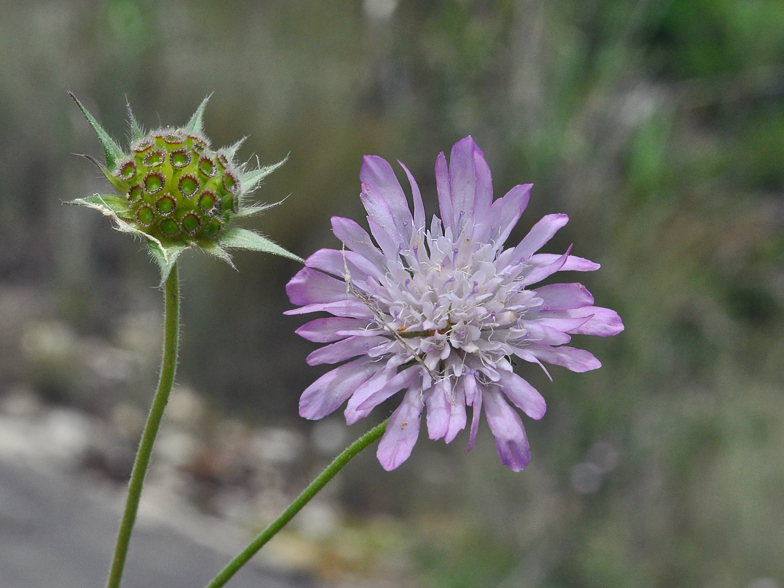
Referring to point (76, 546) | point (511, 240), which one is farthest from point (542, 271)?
point (76, 546)

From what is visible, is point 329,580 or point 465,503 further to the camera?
point 465,503

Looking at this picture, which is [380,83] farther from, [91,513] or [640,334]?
[91,513]

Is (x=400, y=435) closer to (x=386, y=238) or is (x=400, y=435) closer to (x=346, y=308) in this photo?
(x=346, y=308)

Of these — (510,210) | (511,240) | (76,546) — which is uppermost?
(511,240)

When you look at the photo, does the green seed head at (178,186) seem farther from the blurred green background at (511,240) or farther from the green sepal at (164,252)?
the blurred green background at (511,240)

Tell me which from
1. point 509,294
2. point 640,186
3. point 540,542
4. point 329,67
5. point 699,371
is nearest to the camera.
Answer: point 509,294

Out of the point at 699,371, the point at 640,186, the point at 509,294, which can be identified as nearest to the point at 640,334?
the point at 699,371
